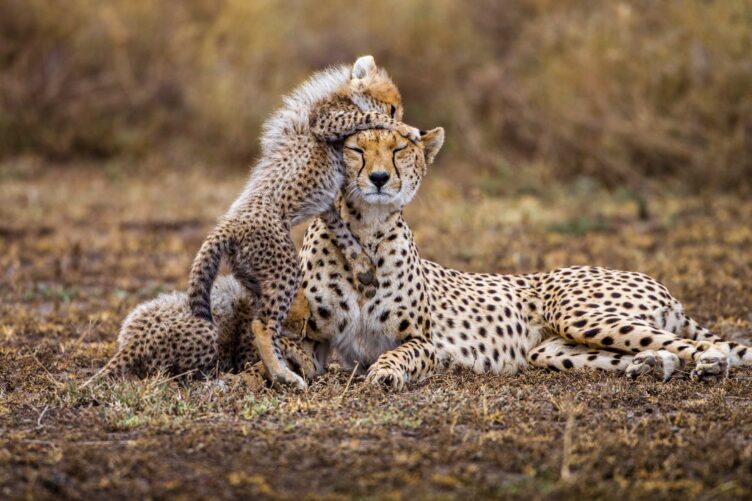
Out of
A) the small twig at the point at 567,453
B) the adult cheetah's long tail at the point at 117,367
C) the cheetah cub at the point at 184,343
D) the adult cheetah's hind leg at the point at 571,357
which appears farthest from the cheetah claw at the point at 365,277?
the small twig at the point at 567,453

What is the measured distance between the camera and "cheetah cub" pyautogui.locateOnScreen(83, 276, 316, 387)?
4871mm

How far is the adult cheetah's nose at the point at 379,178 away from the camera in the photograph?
4953mm

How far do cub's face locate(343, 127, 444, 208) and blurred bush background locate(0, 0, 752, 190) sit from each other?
6.44 meters

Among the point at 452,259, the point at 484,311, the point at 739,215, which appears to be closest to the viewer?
the point at 484,311

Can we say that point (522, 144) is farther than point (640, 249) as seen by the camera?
Yes

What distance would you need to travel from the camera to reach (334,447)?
3.83 metres

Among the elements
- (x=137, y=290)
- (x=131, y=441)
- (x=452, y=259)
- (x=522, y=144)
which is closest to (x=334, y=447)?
(x=131, y=441)

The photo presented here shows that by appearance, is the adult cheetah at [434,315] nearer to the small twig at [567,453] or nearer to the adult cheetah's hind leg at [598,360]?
the adult cheetah's hind leg at [598,360]

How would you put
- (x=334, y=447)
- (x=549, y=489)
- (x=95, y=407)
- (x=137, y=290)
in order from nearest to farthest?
(x=549, y=489), (x=334, y=447), (x=95, y=407), (x=137, y=290)

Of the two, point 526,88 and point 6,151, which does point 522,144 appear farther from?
point 6,151

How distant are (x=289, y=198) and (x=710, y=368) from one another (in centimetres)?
195

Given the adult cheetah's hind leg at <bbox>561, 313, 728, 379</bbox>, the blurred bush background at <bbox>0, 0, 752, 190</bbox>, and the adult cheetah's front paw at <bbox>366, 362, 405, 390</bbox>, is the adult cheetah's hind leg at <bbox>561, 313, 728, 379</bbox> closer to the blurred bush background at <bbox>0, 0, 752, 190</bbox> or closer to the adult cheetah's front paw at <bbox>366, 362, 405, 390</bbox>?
the adult cheetah's front paw at <bbox>366, 362, 405, 390</bbox>

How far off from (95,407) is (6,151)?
29.4 feet

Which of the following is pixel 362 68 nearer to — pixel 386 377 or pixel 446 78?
pixel 386 377
